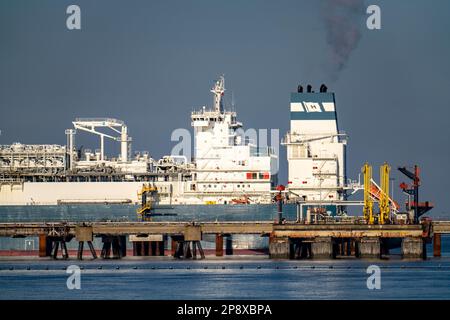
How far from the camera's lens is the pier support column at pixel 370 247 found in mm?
83688

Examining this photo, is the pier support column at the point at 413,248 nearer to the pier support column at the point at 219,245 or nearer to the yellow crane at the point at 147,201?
the pier support column at the point at 219,245

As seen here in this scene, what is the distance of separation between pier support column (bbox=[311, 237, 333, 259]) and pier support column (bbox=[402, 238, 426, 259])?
4.58 metres

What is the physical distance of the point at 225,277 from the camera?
228ft

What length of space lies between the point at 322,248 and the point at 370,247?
120 inches

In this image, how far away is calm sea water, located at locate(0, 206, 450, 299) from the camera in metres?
59.6

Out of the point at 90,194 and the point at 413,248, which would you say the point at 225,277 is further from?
the point at 90,194

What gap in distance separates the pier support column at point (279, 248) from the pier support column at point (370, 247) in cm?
463

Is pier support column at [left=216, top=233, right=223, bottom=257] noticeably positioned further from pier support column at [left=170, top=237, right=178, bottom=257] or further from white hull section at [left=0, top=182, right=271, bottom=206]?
white hull section at [left=0, top=182, right=271, bottom=206]

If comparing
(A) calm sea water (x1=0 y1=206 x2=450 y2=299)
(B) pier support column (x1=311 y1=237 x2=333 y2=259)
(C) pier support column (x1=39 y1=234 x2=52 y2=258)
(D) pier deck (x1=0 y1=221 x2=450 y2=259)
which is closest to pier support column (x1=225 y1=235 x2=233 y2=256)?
(D) pier deck (x1=0 y1=221 x2=450 y2=259)

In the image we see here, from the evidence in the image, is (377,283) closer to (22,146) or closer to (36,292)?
(36,292)

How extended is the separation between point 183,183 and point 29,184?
37.8ft

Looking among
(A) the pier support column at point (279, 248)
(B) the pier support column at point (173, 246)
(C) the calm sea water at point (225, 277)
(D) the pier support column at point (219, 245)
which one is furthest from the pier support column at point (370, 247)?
(B) the pier support column at point (173, 246)
